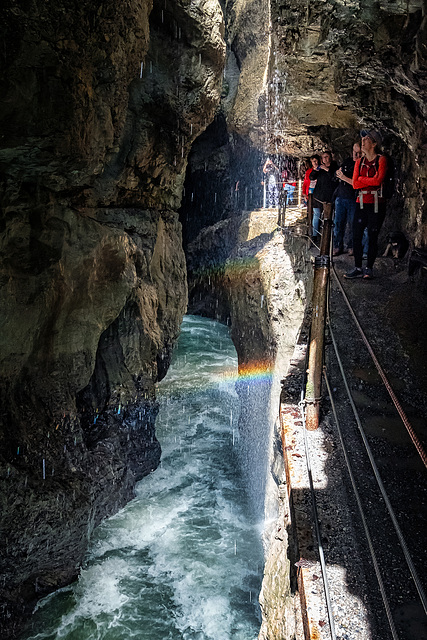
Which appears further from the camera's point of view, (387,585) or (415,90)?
(415,90)

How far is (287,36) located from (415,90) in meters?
2.38

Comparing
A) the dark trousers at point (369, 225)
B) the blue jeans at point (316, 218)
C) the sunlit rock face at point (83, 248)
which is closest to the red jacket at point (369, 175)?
the dark trousers at point (369, 225)

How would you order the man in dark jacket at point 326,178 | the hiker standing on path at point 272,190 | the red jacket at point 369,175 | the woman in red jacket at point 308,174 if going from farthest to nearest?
the hiker standing on path at point 272,190, the woman in red jacket at point 308,174, the man in dark jacket at point 326,178, the red jacket at point 369,175

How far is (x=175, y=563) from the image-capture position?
7648 millimetres

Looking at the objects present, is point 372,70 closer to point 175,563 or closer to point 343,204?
point 343,204

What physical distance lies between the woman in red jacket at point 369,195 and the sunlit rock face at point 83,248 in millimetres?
3477

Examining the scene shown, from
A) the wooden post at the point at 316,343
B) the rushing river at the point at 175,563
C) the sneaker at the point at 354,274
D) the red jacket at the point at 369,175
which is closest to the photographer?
the wooden post at the point at 316,343

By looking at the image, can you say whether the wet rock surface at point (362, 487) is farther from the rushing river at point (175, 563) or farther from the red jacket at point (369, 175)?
the rushing river at point (175, 563)

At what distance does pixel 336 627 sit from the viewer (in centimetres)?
216

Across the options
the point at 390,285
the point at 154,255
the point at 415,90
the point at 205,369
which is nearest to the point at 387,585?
the point at 390,285

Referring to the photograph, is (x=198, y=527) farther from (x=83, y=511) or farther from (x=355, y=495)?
(x=355, y=495)

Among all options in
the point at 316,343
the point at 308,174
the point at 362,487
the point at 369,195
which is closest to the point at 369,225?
the point at 369,195

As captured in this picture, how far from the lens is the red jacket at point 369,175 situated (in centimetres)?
575

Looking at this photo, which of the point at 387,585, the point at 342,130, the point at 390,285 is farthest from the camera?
the point at 342,130
